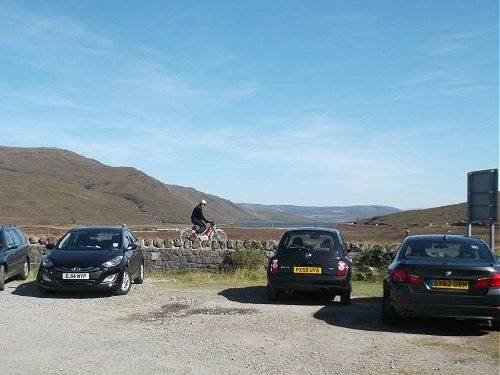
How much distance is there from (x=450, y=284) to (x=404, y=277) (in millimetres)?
680

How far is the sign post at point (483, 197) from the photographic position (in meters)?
14.7

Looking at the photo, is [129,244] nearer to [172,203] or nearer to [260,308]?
[260,308]

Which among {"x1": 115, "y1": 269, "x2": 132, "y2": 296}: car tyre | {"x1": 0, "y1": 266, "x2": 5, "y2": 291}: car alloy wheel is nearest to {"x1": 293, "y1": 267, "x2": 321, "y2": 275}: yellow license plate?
{"x1": 115, "y1": 269, "x2": 132, "y2": 296}: car tyre

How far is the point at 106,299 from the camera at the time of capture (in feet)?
42.1

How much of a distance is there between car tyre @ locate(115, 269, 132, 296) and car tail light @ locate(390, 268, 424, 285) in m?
6.28

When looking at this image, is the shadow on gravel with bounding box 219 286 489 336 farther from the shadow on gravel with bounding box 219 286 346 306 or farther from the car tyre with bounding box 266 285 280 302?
the car tyre with bounding box 266 285 280 302

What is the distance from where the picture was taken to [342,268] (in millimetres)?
12242

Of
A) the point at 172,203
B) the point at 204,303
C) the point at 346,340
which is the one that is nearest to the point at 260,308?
the point at 204,303

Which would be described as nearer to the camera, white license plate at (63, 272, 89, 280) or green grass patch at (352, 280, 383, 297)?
white license plate at (63, 272, 89, 280)

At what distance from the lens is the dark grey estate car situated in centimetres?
1437

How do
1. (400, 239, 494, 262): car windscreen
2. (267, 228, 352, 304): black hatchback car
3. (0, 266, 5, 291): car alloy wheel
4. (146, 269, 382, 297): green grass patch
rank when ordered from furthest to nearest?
(146, 269, 382, 297): green grass patch, (0, 266, 5, 291): car alloy wheel, (267, 228, 352, 304): black hatchback car, (400, 239, 494, 262): car windscreen

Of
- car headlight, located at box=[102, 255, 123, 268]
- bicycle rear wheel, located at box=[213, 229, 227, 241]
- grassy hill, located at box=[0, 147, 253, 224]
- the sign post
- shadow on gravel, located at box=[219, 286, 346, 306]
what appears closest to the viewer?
shadow on gravel, located at box=[219, 286, 346, 306]

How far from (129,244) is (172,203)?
510ft

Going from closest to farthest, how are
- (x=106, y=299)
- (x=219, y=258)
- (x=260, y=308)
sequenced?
(x=260, y=308) < (x=106, y=299) < (x=219, y=258)
